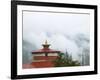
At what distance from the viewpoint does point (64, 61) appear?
1773 mm

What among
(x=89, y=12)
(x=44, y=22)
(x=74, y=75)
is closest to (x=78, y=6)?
(x=89, y=12)

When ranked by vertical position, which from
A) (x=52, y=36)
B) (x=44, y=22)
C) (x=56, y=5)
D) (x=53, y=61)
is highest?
(x=56, y=5)

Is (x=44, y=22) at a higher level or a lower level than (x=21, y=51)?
higher

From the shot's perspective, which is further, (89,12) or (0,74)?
(89,12)

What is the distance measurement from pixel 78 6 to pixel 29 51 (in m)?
0.57

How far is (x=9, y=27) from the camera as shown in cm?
163

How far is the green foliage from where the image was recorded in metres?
1.75

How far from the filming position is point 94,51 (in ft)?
6.07

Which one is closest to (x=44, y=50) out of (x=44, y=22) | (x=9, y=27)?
(x=44, y=22)

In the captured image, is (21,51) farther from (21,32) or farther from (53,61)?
(53,61)

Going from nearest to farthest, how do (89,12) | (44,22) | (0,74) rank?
(0,74) → (44,22) → (89,12)

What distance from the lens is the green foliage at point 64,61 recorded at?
175cm

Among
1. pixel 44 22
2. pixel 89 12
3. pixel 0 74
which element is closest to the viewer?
pixel 0 74

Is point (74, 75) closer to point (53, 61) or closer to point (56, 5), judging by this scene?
point (53, 61)
